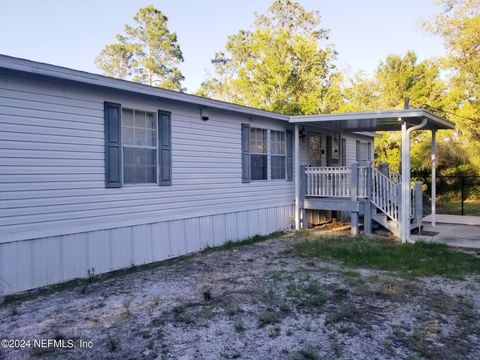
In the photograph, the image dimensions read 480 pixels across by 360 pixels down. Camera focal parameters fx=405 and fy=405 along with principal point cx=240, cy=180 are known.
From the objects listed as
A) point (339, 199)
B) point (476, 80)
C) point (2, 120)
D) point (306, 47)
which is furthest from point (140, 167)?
point (306, 47)

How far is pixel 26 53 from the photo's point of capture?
2914cm

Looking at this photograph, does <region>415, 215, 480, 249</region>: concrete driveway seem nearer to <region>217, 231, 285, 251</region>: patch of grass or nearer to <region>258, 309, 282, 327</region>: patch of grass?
<region>217, 231, 285, 251</region>: patch of grass

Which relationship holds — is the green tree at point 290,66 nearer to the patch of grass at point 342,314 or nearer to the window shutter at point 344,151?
the window shutter at point 344,151

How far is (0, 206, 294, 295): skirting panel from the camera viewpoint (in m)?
5.29

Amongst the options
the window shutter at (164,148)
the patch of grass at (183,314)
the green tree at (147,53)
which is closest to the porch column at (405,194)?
the window shutter at (164,148)

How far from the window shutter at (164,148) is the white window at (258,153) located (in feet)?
9.15

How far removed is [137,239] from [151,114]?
2.18 m

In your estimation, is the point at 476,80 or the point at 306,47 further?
the point at 306,47

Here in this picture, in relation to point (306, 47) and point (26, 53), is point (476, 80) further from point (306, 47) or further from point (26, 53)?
point (26, 53)

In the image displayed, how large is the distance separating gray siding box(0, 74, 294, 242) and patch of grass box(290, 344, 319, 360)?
383 cm

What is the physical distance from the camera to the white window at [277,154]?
10367 mm

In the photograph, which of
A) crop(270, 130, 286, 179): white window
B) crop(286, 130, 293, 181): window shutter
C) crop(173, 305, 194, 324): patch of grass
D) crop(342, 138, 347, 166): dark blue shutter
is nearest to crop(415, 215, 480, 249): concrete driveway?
crop(342, 138, 347, 166): dark blue shutter

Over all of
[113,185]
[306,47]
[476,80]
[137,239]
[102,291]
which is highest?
[306,47]

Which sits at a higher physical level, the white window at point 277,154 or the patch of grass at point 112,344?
the white window at point 277,154
